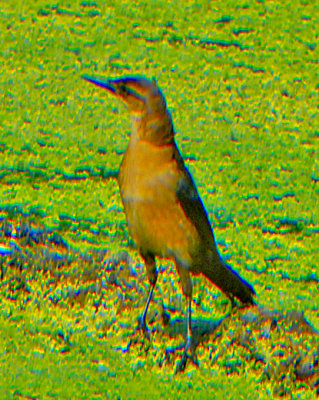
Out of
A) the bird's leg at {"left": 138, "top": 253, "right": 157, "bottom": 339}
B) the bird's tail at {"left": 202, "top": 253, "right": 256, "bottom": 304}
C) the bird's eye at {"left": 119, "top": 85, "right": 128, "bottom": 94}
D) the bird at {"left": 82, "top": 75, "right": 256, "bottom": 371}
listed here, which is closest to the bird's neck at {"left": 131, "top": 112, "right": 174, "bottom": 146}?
the bird at {"left": 82, "top": 75, "right": 256, "bottom": 371}

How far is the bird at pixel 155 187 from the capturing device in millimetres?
6184

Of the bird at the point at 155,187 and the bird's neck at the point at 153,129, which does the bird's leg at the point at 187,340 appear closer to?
the bird at the point at 155,187

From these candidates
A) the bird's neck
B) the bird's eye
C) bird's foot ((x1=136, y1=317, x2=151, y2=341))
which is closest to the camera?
the bird's neck

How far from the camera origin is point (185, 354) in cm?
642

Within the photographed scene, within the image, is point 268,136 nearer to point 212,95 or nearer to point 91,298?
point 212,95

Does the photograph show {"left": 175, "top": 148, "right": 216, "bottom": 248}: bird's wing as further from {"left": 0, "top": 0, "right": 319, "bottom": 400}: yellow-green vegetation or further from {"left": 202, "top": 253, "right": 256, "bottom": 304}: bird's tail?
{"left": 0, "top": 0, "right": 319, "bottom": 400}: yellow-green vegetation

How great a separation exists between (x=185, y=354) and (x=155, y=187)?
125 centimetres

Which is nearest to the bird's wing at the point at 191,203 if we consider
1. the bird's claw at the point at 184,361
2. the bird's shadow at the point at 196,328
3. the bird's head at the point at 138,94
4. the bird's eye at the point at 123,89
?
the bird's head at the point at 138,94

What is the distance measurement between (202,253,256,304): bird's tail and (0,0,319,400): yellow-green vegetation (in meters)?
0.15

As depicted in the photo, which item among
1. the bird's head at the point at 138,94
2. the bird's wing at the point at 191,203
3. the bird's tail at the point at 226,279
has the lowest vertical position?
the bird's tail at the point at 226,279

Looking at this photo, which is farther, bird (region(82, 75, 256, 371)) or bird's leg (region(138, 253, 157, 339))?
bird's leg (region(138, 253, 157, 339))

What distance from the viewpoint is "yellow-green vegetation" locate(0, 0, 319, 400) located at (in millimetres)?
6328

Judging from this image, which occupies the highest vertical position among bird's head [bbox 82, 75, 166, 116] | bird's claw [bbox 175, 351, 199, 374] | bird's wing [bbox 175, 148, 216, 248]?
bird's head [bbox 82, 75, 166, 116]

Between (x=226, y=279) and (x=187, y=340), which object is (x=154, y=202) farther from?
(x=226, y=279)
